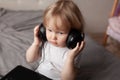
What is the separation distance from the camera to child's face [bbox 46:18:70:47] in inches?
43.8

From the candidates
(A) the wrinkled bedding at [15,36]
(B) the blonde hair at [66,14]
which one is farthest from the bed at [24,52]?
(B) the blonde hair at [66,14]

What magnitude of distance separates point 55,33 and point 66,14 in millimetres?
108

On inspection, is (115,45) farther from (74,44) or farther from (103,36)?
(74,44)

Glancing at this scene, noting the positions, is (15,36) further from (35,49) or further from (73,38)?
(73,38)

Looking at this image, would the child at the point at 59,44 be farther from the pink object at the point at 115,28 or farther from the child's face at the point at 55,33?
the pink object at the point at 115,28

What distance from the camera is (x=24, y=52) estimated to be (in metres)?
1.51

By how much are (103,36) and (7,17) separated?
1196mm

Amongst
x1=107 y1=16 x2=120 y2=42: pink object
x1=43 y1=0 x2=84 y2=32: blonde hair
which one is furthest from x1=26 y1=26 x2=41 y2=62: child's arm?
x1=107 y1=16 x2=120 y2=42: pink object

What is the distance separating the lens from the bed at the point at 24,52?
1.40 m

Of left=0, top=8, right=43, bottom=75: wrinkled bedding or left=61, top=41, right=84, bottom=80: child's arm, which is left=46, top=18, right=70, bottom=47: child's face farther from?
left=0, top=8, right=43, bottom=75: wrinkled bedding

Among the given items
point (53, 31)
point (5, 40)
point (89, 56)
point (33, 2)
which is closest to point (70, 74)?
point (53, 31)

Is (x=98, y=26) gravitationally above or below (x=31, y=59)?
below

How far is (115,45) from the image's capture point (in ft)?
8.20

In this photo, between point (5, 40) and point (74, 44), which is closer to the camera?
point (74, 44)
